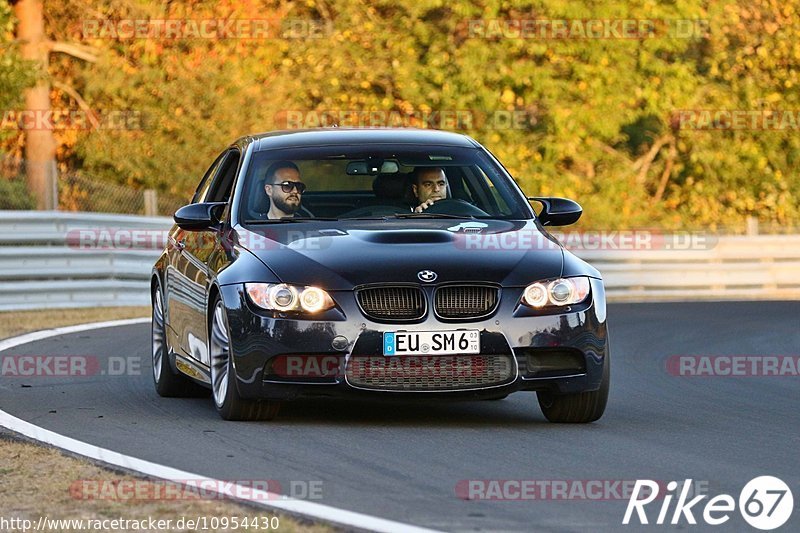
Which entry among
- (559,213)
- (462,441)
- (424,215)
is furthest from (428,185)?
(462,441)

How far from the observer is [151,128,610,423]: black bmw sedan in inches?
342

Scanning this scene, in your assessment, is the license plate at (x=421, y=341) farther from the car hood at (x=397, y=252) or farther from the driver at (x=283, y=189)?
the driver at (x=283, y=189)

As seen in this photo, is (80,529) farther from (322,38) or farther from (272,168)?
(322,38)

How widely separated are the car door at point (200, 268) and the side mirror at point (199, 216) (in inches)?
2.3

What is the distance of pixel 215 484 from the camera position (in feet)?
23.1

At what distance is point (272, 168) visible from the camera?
1012cm

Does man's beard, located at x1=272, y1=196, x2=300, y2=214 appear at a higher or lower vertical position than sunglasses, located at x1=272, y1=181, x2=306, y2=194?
lower

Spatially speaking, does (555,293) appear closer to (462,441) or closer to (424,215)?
(462,441)

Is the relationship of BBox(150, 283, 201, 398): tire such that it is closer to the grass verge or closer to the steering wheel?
the steering wheel

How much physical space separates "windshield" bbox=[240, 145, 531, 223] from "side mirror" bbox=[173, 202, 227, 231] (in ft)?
0.67

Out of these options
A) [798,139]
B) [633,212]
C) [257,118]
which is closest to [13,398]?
[257,118]

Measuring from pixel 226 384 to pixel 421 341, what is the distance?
111 centimetres

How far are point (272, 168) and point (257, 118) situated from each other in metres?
19.2

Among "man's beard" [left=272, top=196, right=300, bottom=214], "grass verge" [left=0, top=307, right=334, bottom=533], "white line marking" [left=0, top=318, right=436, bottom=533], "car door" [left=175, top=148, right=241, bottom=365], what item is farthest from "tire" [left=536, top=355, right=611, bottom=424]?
"grass verge" [left=0, top=307, right=334, bottom=533]
